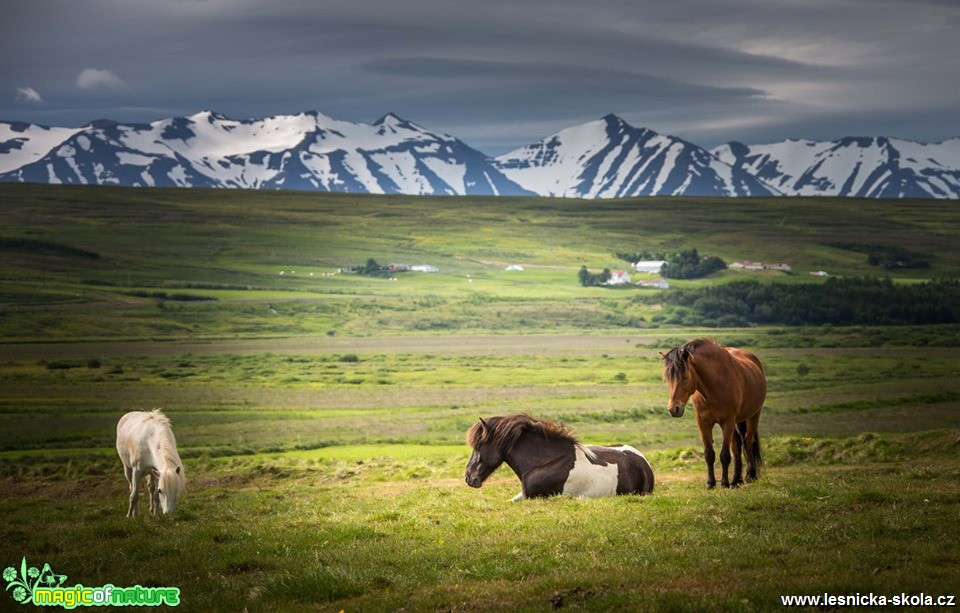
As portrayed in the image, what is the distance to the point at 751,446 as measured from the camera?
19.0 meters

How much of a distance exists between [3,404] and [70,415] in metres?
10.1

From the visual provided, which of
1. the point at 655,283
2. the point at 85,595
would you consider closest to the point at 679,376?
the point at 85,595

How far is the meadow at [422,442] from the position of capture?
10273mm

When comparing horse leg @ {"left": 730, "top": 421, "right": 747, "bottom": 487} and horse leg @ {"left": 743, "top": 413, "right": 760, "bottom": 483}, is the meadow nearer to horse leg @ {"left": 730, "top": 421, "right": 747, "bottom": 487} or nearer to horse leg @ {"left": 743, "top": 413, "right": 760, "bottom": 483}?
horse leg @ {"left": 730, "top": 421, "right": 747, "bottom": 487}

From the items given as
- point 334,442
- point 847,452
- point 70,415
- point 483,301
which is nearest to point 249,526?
point 847,452

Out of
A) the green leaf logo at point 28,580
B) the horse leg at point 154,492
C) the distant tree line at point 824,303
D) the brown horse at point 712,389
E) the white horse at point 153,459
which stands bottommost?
the distant tree line at point 824,303

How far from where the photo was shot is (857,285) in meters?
164

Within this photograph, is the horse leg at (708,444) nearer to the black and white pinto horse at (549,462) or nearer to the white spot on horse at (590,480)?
the black and white pinto horse at (549,462)

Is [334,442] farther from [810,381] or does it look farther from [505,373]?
[810,381]

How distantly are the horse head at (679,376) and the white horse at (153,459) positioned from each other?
10.7 metres

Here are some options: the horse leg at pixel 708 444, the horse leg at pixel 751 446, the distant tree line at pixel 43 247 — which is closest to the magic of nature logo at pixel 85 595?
the horse leg at pixel 708 444

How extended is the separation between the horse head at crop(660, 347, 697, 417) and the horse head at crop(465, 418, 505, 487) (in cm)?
383

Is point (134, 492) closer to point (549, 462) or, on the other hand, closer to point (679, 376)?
point (549, 462)

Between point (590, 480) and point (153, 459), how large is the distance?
33.1ft
